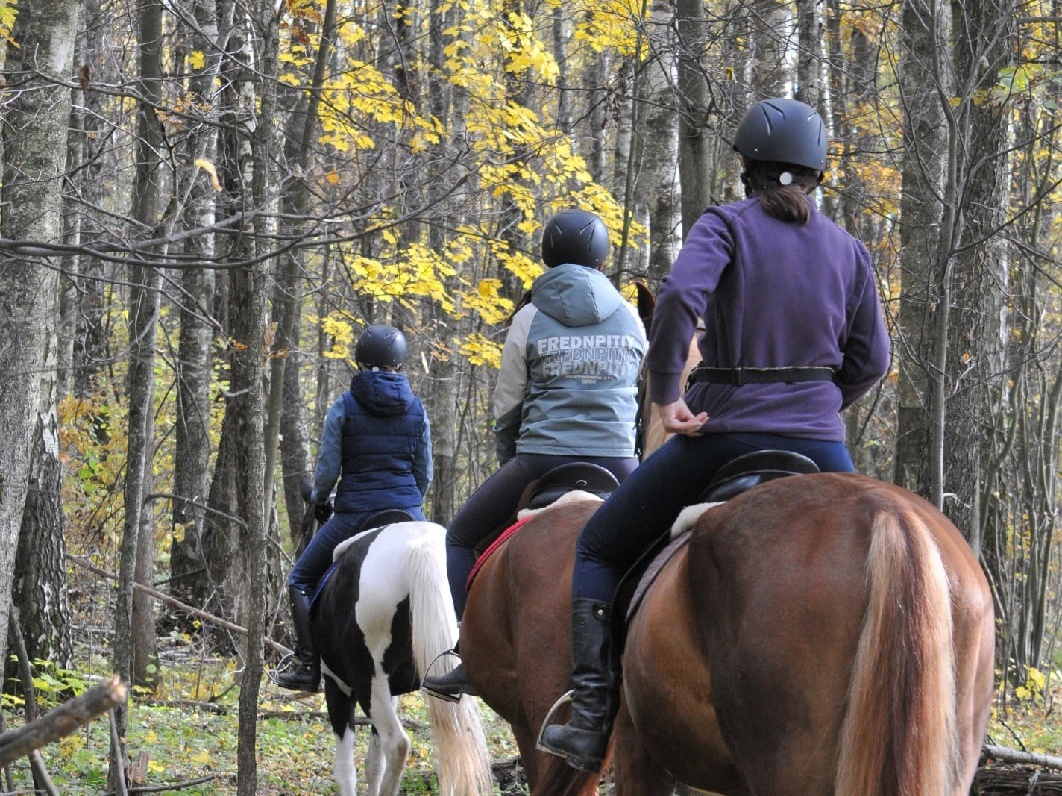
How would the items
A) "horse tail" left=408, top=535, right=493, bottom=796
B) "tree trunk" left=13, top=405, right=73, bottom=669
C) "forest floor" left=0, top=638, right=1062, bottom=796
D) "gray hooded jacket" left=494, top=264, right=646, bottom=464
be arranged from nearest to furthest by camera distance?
"gray hooded jacket" left=494, top=264, right=646, bottom=464 < "horse tail" left=408, top=535, right=493, bottom=796 < "forest floor" left=0, top=638, right=1062, bottom=796 < "tree trunk" left=13, top=405, right=73, bottom=669

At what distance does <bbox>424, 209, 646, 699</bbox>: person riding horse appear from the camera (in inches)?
224

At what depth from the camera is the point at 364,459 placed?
8.37 m

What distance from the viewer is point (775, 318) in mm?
3857

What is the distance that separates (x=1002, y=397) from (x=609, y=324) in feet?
23.8

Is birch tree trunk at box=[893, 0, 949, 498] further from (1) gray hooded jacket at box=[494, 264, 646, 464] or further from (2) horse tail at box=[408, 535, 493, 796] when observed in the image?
(1) gray hooded jacket at box=[494, 264, 646, 464]

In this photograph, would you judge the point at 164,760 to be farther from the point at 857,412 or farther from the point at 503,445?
the point at 857,412

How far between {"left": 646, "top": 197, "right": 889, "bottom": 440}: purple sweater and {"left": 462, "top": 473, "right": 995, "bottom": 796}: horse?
1.73ft

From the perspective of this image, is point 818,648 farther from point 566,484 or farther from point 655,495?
point 566,484

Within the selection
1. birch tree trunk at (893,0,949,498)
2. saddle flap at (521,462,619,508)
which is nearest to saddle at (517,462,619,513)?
saddle flap at (521,462,619,508)

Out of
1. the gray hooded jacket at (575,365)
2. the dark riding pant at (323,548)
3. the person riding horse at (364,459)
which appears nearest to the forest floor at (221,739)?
the person riding horse at (364,459)

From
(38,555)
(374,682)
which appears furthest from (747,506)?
(38,555)

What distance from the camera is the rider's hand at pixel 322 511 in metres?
8.85

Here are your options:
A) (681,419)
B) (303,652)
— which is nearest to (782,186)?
(681,419)

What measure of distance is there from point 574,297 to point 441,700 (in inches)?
110
